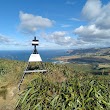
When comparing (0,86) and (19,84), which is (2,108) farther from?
(0,86)

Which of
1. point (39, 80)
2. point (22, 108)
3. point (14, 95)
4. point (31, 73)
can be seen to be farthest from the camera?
point (31, 73)

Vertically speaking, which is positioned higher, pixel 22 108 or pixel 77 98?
pixel 77 98

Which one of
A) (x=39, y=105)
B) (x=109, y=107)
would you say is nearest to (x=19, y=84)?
(x=39, y=105)

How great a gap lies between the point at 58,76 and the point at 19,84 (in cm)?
419

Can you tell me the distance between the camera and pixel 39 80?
39.4ft

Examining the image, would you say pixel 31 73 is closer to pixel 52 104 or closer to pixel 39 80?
pixel 39 80

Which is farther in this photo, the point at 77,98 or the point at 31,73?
the point at 31,73

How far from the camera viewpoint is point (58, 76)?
1792 cm

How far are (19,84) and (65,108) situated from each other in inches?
253

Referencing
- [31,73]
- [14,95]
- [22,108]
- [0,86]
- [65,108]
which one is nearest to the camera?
[65,108]

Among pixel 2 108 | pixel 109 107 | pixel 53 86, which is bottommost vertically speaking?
pixel 2 108

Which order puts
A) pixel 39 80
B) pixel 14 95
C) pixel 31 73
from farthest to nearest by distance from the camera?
pixel 31 73, pixel 14 95, pixel 39 80

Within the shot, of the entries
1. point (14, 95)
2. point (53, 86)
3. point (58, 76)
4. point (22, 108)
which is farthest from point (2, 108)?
point (58, 76)

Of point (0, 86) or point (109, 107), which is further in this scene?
point (0, 86)
